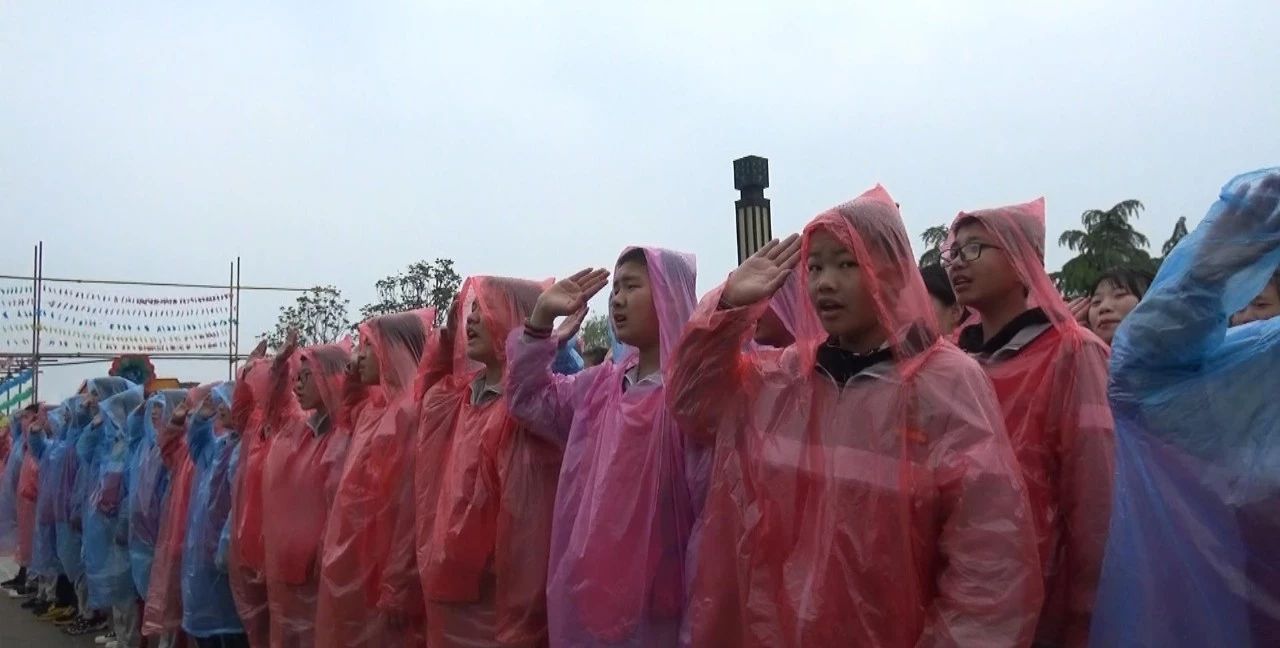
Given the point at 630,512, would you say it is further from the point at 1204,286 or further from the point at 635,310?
the point at 1204,286

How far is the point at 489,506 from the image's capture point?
331cm

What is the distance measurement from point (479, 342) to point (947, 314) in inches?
59.1

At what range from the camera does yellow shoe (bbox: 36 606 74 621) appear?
8.39 m

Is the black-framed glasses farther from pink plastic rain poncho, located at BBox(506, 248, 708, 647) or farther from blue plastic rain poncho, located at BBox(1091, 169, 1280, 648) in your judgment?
pink plastic rain poncho, located at BBox(506, 248, 708, 647)

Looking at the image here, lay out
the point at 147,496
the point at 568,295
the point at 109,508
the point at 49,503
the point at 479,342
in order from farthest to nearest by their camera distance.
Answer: the point at 49,503 < the point at 109,508 < the point at 147,496 < the point at 479,342 < the point at 568,295

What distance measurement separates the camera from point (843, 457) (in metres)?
2.01

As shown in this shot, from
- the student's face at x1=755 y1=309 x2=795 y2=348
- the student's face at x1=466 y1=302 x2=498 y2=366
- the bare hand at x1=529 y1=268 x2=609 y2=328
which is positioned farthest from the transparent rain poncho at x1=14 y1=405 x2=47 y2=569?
the student's face at x1=755 y1=309 x2=795 y2=348

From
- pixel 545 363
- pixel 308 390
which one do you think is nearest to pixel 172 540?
pixel 308 390

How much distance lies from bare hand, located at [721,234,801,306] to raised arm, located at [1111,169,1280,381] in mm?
665

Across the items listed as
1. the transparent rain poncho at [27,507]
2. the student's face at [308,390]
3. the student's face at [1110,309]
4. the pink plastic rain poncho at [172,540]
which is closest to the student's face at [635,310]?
the student's face at [1110,309]

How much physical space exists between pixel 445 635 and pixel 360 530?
770 millimetres

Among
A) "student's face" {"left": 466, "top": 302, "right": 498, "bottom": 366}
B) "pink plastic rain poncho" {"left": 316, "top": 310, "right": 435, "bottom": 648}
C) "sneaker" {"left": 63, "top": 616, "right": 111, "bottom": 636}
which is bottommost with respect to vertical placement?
"sneaker" {"left": 63, "top": 616, "right": 111, "bottom": 636}

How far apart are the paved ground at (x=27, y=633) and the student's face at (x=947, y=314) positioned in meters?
6.47

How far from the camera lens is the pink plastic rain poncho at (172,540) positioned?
578 centimetres
